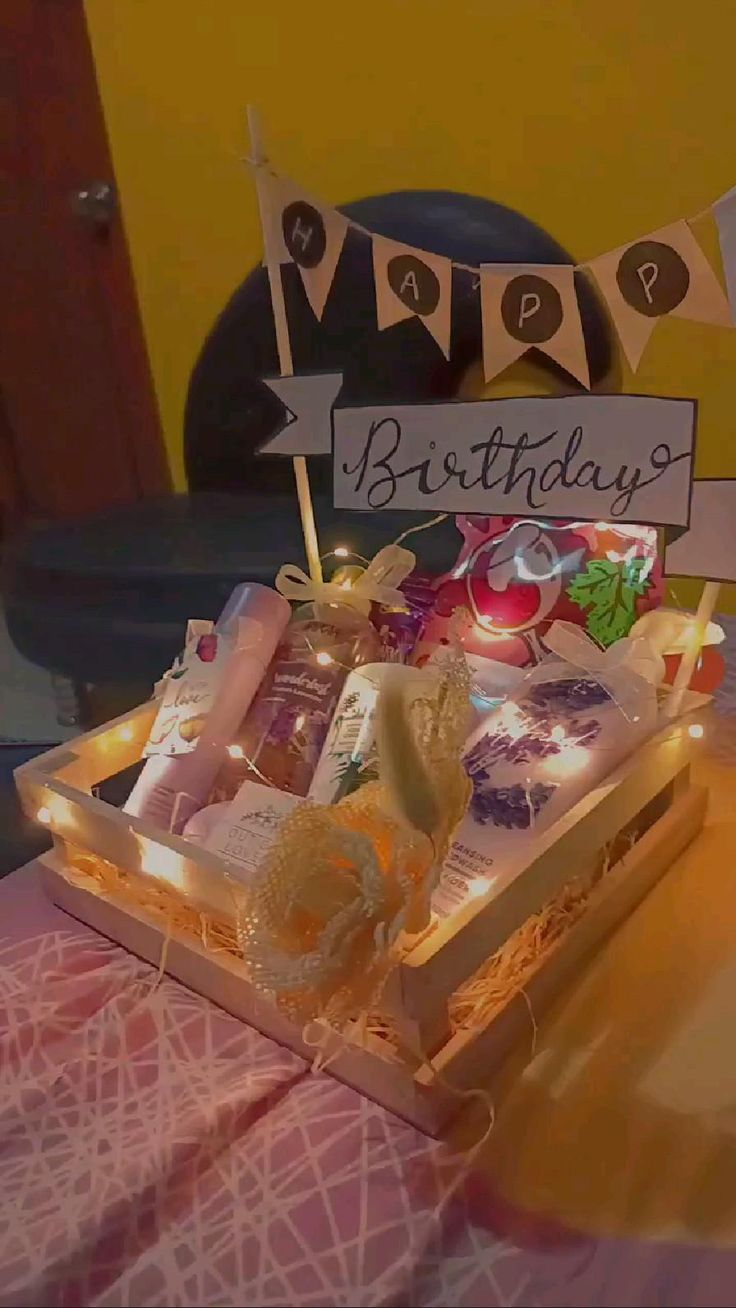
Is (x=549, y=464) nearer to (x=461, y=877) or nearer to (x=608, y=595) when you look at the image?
(x=608, y=595)

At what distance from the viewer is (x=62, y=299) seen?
6.70 ft

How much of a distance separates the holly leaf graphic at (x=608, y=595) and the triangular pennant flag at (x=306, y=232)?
0.25 metres

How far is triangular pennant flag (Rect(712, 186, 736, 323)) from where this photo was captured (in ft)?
1.95

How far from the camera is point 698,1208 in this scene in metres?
0.51

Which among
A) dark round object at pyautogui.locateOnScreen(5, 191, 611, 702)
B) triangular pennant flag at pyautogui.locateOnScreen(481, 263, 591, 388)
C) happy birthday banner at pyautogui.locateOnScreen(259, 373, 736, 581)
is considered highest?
triangular pennant flag at pyautogui.locateOnScreen(481, 263, 591, 388)

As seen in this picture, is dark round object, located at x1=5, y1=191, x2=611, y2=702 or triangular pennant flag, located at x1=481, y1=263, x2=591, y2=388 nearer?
triangular pennant flag, located at x1=481, y1=263, x2=591, y2=388

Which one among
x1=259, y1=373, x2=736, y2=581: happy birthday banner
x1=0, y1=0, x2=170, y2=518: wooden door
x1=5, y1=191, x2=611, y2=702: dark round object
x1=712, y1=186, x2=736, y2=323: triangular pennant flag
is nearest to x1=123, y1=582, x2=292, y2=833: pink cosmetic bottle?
x1=259, y1=373, x2=736, y2=581: happy birthday banner

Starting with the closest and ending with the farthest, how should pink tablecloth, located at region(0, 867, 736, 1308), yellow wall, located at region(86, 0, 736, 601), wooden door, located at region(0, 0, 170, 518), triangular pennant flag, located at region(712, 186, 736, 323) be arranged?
pink tablecloth, located at region(0, 867, 736, 1308) < triangular pennant flag, located at region(712, 186, 736, 323) < yellow wall, located at region(86, 0, 736, 601) < wooden door, located at region(0, 0, 170, 518)

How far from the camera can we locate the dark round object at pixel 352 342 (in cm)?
130

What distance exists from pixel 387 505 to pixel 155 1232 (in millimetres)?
435

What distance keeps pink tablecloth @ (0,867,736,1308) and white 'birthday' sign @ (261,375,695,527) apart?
0.34 meters

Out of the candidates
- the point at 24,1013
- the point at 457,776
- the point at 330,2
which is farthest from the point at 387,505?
the point at 330,2

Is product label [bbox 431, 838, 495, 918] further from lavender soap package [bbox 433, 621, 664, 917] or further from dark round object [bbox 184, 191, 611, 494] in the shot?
dark round object [bbox 184, 191, 611, 494]

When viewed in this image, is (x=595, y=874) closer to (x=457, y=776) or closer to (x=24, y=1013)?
(x=457, y=776)
